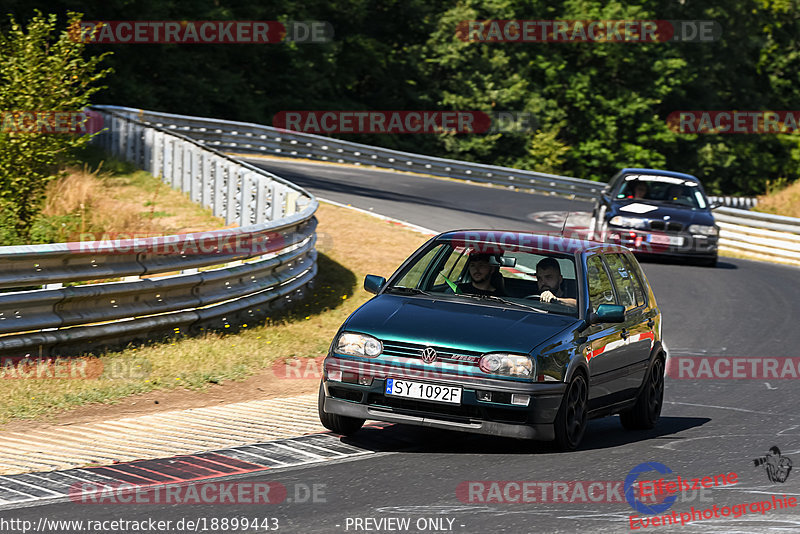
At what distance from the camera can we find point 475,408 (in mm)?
7535

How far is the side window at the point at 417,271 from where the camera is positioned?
8781 millimetres

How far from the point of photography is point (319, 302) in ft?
49.2

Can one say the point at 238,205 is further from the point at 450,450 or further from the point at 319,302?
the point at 450,450

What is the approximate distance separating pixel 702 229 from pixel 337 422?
14485 millimetres

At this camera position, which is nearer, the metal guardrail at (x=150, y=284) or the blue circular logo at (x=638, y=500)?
the blue circular logo at (x=638, y=500)

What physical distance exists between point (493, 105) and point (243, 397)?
1786 inches

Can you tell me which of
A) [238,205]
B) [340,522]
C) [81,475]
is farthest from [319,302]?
[340,522]

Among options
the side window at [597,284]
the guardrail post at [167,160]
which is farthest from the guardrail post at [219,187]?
the side window at [597,284]

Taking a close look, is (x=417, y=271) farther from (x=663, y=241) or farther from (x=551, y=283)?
(x=663, y=241)

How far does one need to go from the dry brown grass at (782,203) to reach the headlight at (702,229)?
47.4 feet

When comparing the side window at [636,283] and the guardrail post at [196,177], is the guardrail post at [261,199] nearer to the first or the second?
the guardrail post at [196,177]

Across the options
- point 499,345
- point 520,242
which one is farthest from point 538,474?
point 520,242

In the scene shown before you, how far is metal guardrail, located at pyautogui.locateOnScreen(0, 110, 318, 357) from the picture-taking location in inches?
378

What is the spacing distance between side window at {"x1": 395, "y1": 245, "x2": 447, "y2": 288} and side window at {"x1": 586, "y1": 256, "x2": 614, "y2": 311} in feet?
3.80
